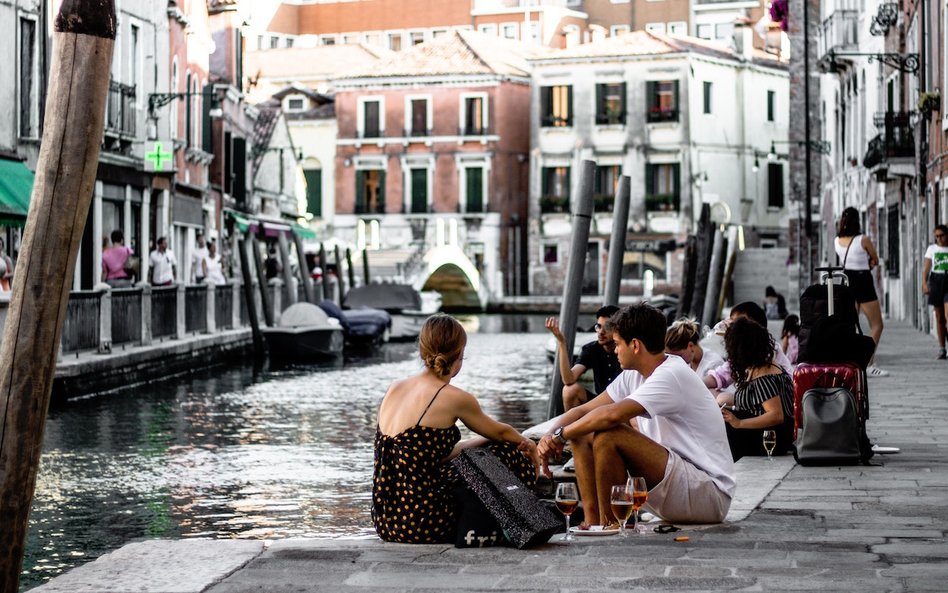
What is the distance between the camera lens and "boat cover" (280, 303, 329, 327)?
3083cm

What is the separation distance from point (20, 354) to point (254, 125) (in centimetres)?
4510

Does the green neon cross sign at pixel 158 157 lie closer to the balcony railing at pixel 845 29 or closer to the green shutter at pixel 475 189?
the balcony railing at pixel 845 29

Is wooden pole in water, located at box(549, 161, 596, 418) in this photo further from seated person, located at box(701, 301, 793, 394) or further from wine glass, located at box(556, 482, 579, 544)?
wine glass, located at box(556, 482, 579, 544)

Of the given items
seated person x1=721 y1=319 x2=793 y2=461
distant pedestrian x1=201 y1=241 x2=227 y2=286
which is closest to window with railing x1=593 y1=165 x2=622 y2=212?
distant pedestrian x1=201 y1=241 x2=227 y2=286

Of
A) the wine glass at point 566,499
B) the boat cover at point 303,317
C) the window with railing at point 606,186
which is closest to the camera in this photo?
the wine glass at point 566,499

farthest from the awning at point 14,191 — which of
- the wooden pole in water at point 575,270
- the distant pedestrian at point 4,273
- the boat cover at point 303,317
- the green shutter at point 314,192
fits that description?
the green shutter at point 314,192

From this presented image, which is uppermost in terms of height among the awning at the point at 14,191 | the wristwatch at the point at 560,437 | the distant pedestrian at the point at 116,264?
the awning at the point at 14,191

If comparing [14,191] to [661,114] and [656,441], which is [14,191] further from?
[661,114]

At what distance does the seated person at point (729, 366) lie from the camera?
1070 cm

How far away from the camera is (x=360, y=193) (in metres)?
64.7

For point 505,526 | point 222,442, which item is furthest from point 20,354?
point 222,442

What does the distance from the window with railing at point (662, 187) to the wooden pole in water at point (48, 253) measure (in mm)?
55037

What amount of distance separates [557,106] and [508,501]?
2204 inches

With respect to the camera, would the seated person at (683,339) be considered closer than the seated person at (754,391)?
Yes
